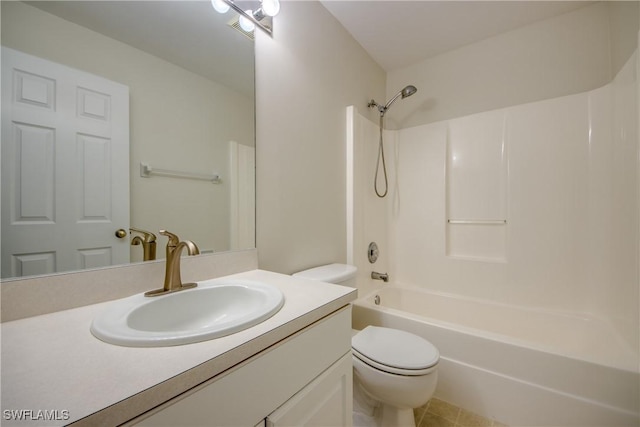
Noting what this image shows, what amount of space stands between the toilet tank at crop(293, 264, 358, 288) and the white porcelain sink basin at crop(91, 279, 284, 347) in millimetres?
460

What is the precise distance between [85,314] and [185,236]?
352 mm

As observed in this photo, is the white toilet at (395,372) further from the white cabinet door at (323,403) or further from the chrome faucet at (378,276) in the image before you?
the chrome faucet at (378,276)

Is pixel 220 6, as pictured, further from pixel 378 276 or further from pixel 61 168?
pixel 378 276

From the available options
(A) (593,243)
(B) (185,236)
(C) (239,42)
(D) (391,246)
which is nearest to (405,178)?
(D) (391,246)

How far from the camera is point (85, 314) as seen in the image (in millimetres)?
613

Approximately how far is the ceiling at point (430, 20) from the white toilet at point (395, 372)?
1768 millimetres

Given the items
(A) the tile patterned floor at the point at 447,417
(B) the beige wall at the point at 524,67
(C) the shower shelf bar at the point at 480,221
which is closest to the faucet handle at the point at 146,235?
(A) the tile patterned floor at the point at 447,417

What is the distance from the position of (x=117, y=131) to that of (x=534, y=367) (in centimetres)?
192

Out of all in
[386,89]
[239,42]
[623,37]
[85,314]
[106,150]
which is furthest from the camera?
[386,89]

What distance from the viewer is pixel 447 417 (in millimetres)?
1264

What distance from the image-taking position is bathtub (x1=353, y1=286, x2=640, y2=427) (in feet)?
3.31

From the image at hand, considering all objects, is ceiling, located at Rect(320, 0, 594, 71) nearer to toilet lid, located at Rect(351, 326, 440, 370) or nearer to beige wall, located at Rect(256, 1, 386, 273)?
beige wall, located at Rect(256, 1, 386, 273)

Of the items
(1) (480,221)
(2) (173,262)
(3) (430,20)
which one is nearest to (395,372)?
(2) (173,262)

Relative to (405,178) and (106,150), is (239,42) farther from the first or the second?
(405,178)
